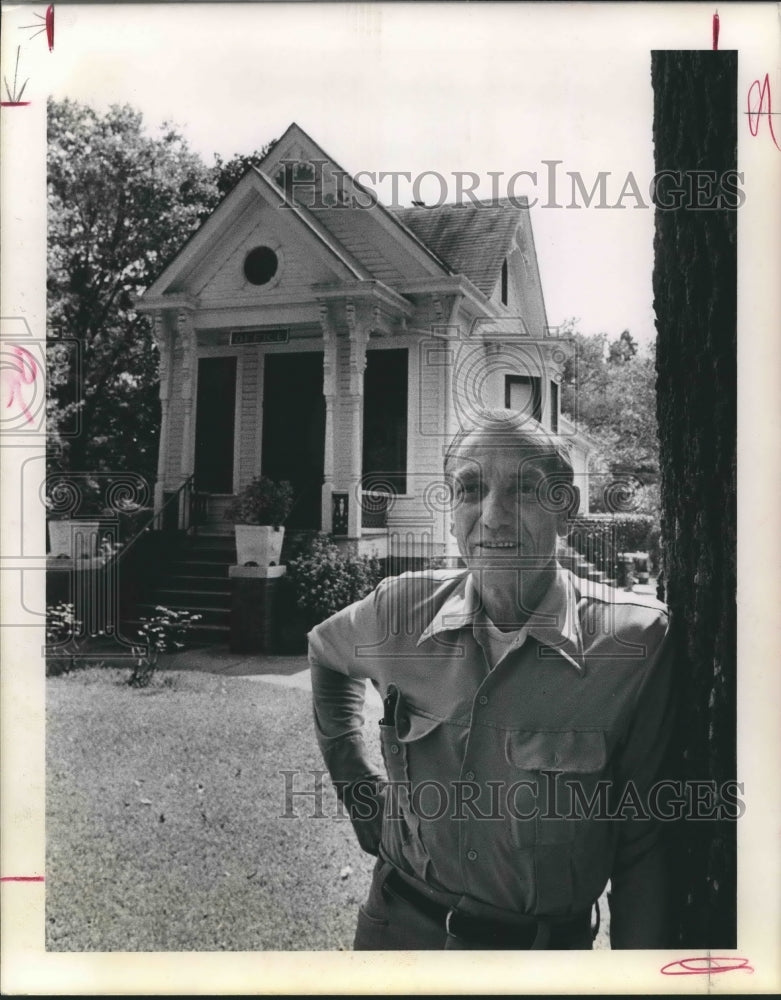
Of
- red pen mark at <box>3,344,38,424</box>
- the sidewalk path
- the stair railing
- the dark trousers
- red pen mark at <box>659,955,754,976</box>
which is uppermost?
red pen mark at <box>3,344,38,424</box>

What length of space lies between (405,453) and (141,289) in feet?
3.62

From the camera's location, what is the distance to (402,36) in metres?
2.62

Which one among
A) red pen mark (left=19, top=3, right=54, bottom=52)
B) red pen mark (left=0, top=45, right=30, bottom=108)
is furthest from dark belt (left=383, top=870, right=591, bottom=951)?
red pen mark (left=19, top=3, right=54, bottom=52)

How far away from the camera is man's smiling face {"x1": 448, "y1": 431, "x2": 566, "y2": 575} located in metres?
2.33

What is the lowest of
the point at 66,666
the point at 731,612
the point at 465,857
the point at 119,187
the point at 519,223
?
the point at 465,857

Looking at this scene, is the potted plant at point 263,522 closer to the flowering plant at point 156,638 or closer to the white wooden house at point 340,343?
the white wooden house at point 340,343

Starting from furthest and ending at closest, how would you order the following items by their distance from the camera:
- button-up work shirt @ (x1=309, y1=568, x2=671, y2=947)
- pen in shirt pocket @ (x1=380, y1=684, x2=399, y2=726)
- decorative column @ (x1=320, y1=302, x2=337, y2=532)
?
decorative column @ (x1=320, y1=302, x2=337, y2=532) < pen in shirt pocket @ (x1=380, y1=684, x2=399, y2=726) < button-up work shirt @ (x1=309, y1=568, x2=671, y2=947)

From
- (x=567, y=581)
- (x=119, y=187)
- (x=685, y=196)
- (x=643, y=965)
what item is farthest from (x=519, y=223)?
(x=643, y=965)

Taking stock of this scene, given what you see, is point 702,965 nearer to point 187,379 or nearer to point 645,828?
point 645,828

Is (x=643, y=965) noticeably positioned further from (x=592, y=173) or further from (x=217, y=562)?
(x=592, y=173)

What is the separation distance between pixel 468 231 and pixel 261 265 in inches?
27.9

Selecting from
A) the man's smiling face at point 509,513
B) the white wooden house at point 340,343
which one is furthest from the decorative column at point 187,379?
the man's smiling face at point 509,513

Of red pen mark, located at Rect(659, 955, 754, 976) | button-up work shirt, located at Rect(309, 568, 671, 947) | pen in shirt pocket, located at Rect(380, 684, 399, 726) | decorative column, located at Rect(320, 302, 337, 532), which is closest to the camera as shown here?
button-up work shirt, located at Rect(309, 568, 671, 947)

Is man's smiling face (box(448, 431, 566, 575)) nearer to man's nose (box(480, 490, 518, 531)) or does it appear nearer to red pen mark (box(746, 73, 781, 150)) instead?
man's nose (box(480, 490, 518, 531))
